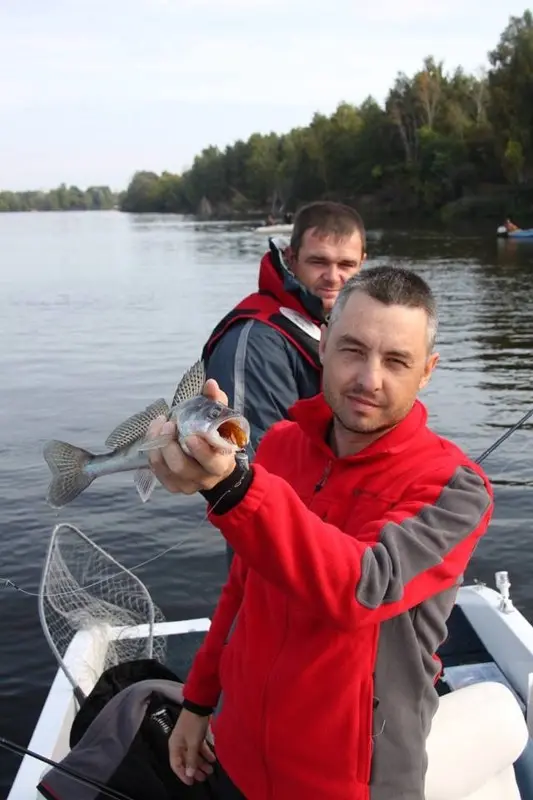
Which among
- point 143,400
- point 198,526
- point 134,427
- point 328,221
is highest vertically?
point 328,221

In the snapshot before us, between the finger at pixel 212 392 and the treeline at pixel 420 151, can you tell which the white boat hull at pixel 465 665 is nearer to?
the finger at pixel 212 392

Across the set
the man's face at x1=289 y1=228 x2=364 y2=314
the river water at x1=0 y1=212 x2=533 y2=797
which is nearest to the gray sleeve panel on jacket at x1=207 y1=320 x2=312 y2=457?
the man's face at x1=289 y1=228 x2=364 y2=314

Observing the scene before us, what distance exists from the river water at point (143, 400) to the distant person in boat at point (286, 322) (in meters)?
3.97

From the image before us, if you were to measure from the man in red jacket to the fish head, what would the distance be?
A: 0.13 meters

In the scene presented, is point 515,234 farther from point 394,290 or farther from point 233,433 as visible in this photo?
point 233,433

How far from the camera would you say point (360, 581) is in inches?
89.7

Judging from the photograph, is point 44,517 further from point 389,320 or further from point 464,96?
point 464,96

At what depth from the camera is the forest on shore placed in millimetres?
68750

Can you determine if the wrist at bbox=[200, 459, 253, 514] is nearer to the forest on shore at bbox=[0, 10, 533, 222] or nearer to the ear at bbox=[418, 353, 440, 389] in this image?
the ear at bbox=[418, 353, 440, 389]

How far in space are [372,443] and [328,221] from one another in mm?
2103

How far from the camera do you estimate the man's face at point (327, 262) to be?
4484 millimetres

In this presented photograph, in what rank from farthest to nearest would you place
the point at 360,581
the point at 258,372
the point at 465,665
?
the point at 465,665
the point at 258,372
the point at 360,581

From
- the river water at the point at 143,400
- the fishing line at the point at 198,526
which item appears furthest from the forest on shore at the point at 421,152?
the fishing line at the point at 198,526

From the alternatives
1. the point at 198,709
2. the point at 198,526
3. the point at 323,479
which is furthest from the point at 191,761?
the point at 198,526
